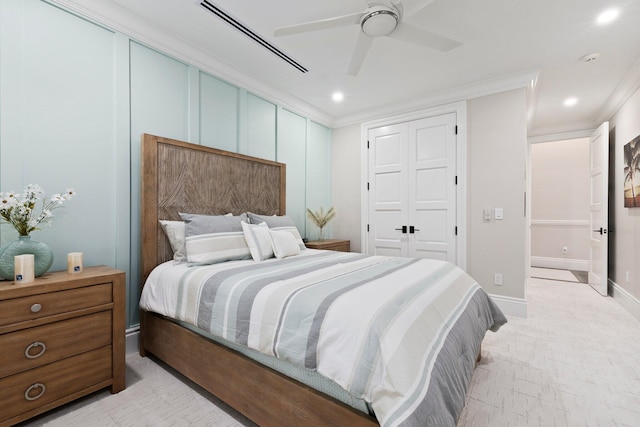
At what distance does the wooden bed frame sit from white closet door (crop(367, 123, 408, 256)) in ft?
4.76

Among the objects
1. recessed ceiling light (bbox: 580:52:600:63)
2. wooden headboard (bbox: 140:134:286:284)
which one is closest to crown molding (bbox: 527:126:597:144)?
recessed ceiling light (bbox: 580:52:600:63)

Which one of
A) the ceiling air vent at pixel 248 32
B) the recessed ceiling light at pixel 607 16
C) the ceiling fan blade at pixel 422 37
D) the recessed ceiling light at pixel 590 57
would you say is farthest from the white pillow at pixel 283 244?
the recessed ceiling light at pixel 590 57

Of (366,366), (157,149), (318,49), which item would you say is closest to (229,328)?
(366,366)

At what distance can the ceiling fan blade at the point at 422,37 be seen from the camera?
6.40ft

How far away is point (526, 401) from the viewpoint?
1.74 metres

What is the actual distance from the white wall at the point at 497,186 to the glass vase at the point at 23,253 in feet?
12.8

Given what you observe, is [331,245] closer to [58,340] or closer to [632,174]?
[58,340]

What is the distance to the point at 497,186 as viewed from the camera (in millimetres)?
3383

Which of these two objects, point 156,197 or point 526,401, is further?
point 156,197

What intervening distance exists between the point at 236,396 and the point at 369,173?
3.45 m

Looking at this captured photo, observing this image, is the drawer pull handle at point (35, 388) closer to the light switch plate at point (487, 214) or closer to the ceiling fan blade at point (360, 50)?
the ceiling fan blade at point (360, 50)

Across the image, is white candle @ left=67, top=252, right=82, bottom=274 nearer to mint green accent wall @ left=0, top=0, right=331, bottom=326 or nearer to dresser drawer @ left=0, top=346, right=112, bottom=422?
mint green accent wall @ left=0, top=0, right=331, bottom=326

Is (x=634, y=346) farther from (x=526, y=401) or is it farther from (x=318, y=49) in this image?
(x=318, y=49)

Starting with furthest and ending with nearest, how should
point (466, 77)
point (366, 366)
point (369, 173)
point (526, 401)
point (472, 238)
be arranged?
point (369, 173) → point (472, 238) → point (466, 77) → point (526, 401) → point (366, 366)
